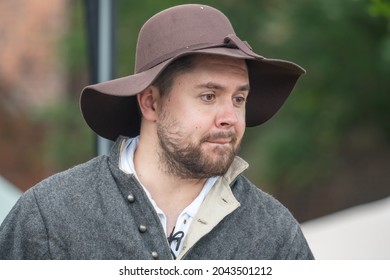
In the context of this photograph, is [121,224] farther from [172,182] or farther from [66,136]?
[66,136]

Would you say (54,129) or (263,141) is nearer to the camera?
(263,141)

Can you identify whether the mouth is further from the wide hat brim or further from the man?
the wide hat brim

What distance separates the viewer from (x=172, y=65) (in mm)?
2631

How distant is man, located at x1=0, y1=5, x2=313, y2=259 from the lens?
8.49ft

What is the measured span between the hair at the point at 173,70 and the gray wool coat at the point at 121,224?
0.73ft

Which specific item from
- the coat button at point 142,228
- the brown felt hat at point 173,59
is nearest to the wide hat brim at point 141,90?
the brown felt hat at point 173,59

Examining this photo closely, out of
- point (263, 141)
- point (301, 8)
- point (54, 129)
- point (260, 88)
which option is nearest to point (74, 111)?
point (54, 129)

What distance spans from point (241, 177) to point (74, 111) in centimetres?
839

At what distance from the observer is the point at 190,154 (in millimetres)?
2600

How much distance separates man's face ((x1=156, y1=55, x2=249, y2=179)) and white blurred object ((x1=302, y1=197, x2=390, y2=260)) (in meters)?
1.99

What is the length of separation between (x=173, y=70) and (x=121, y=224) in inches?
16.3

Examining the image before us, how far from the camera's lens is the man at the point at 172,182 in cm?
259

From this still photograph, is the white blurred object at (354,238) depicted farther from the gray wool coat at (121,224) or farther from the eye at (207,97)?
the eye at (207,97)

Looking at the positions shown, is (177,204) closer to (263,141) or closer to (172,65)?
(172,65)
